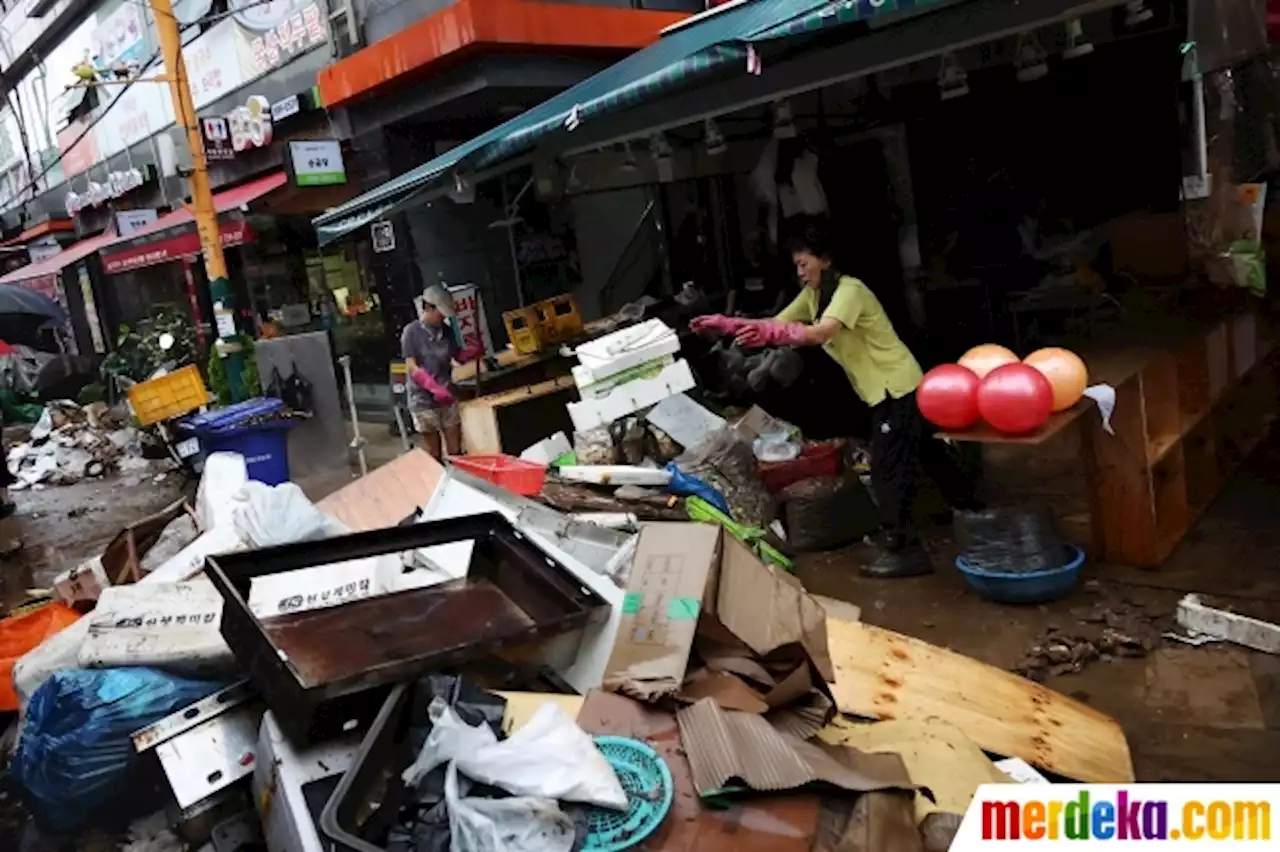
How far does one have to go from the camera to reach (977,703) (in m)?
3.52

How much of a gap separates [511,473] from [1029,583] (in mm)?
2781

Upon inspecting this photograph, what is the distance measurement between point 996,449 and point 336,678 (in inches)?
231

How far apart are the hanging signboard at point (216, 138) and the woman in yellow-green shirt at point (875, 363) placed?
26.0ft

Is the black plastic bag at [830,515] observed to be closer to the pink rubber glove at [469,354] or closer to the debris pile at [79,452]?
the pink rubber glove at [469,354]

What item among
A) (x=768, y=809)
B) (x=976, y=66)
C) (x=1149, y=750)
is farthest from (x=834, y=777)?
(x=976, y=66)

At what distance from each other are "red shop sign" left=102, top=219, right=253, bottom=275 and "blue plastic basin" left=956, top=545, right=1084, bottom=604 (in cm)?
1099

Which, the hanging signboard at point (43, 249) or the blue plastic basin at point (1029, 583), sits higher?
the hanging signboard at point (43, 249)

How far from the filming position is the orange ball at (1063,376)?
166 inches

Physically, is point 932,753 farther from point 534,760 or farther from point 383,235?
point 383,235

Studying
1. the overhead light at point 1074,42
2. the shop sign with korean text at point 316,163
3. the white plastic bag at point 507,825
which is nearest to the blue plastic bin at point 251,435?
the shop sign with korean text at point 316,163

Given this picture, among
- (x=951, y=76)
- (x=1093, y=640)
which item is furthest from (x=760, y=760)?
(x=951, y=76)

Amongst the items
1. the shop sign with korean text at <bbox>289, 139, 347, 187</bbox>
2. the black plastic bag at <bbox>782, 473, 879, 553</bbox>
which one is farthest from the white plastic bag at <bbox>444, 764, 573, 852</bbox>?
the shop sign with korean text at <bbox>289, 139, 347, 187</bbox>

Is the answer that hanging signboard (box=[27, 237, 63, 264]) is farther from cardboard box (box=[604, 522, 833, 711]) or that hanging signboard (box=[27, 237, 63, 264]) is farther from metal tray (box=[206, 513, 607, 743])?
cardboard box (box=[604, 522, 833, 711])

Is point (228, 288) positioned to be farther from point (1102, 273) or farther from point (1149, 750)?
point (1149, 750)
